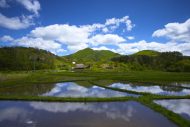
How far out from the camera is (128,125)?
4762mm

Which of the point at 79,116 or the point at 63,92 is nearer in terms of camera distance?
the point at 79,116

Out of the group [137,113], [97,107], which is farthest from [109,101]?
[137,113]

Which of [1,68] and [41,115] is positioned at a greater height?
[1,68]

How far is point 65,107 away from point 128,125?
423 cm

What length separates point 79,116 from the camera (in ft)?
18.1

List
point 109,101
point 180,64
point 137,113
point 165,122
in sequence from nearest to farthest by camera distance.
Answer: point 165,122 < point 137,113 < point 109,101 < point 180,64

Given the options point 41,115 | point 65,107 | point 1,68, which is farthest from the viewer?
point 1,68

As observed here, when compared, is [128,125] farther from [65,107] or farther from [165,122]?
[65,107]

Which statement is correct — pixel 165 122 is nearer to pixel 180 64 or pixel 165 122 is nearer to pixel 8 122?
pixel 8 122

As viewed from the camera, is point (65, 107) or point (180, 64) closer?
point (65, 107)

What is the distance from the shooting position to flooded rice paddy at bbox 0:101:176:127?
4848 millimetres

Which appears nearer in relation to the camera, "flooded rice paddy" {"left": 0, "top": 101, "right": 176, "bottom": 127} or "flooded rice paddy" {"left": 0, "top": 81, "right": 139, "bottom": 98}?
"flooded rice paddy" {"left": 0, "top": 101, "right": 176, "bottom": 127}

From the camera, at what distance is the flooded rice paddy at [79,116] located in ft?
15.9

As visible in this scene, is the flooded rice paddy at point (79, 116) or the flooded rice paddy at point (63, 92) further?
the flooded rice paddy at point (63, 92)
